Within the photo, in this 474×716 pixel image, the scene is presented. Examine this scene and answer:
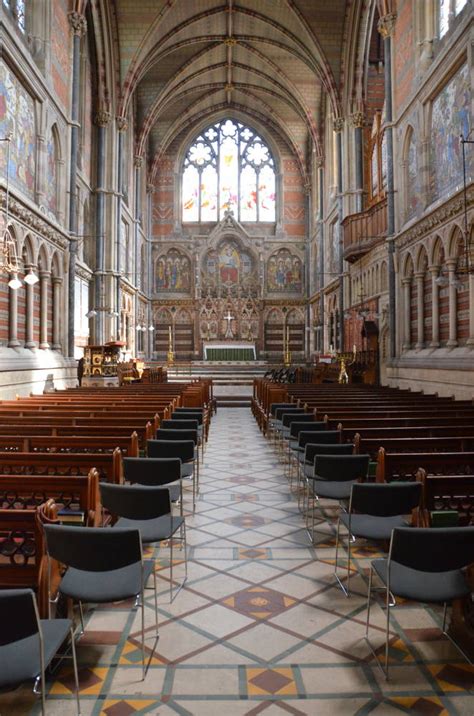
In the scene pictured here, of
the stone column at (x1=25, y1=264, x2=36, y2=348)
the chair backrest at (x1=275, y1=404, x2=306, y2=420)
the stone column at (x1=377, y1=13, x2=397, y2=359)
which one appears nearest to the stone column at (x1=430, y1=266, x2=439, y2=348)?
the stone column at (x1=377, y1=13, x2=397, y2=359)

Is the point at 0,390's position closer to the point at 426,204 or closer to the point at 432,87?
the point at 426,204

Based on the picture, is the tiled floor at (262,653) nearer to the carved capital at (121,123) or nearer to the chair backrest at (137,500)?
the chair backrest at (137,500)

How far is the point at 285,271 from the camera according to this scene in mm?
38625

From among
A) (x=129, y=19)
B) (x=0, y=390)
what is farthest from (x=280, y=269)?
(x=0, y=390)

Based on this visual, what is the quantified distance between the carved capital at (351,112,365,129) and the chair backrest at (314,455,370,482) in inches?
949

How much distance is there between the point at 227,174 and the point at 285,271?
815cm

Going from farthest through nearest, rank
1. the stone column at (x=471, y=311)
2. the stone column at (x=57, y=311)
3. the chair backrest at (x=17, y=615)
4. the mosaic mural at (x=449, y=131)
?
the stone column at (x=57, y=311) → the mosaic mural at (x=449, y=131) → the stone column at (x=471, y=311) → the chair backrest at (x=17, y=615)

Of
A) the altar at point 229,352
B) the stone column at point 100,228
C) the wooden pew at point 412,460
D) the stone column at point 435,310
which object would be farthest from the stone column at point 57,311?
the altar at point 229,352

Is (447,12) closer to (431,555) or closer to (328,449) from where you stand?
(328,449)

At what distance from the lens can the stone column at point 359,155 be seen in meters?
25.7

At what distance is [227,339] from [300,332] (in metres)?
5.29

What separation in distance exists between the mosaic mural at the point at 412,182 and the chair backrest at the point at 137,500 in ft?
48.8

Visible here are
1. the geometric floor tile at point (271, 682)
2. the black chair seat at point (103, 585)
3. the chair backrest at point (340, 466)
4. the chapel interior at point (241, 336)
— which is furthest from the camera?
the chair backrest at point (340, 466)

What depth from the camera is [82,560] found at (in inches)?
121
